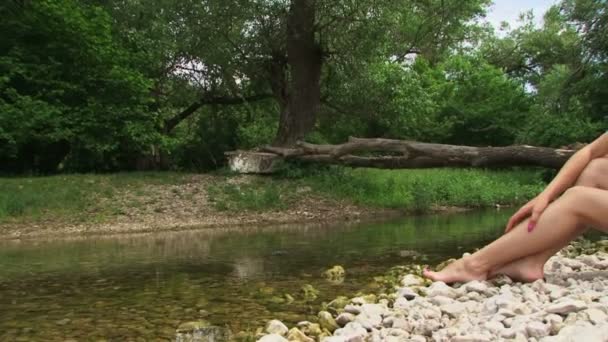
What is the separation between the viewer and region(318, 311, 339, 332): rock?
4.70m

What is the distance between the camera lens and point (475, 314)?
4621 mm

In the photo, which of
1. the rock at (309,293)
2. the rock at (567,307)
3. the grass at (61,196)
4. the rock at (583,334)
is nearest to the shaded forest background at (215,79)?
the grass at (61,196)

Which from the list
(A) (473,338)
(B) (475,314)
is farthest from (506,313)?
(A) (473,338)

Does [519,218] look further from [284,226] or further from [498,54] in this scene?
[498,54]

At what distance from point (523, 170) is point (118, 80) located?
1811 cm

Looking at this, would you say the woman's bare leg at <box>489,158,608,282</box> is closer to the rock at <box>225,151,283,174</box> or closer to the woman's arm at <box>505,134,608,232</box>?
the woman's arm at <box>505,134,608,232</box>

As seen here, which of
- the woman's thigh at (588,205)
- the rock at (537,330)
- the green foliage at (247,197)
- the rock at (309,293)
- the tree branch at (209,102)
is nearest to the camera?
the rock at (537,330)

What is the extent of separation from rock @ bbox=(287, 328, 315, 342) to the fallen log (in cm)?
779

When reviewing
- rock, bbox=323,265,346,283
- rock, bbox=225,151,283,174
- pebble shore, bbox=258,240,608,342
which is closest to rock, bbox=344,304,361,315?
pebble shore, bbox=258,240,608,342

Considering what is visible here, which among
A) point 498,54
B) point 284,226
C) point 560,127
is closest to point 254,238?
point 284,226

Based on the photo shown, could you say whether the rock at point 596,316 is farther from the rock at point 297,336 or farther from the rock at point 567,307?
the rock at point 297,336

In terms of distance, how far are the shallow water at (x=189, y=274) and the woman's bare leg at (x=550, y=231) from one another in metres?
1.19

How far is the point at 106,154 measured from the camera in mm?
20109

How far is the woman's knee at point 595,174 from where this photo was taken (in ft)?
17.6
